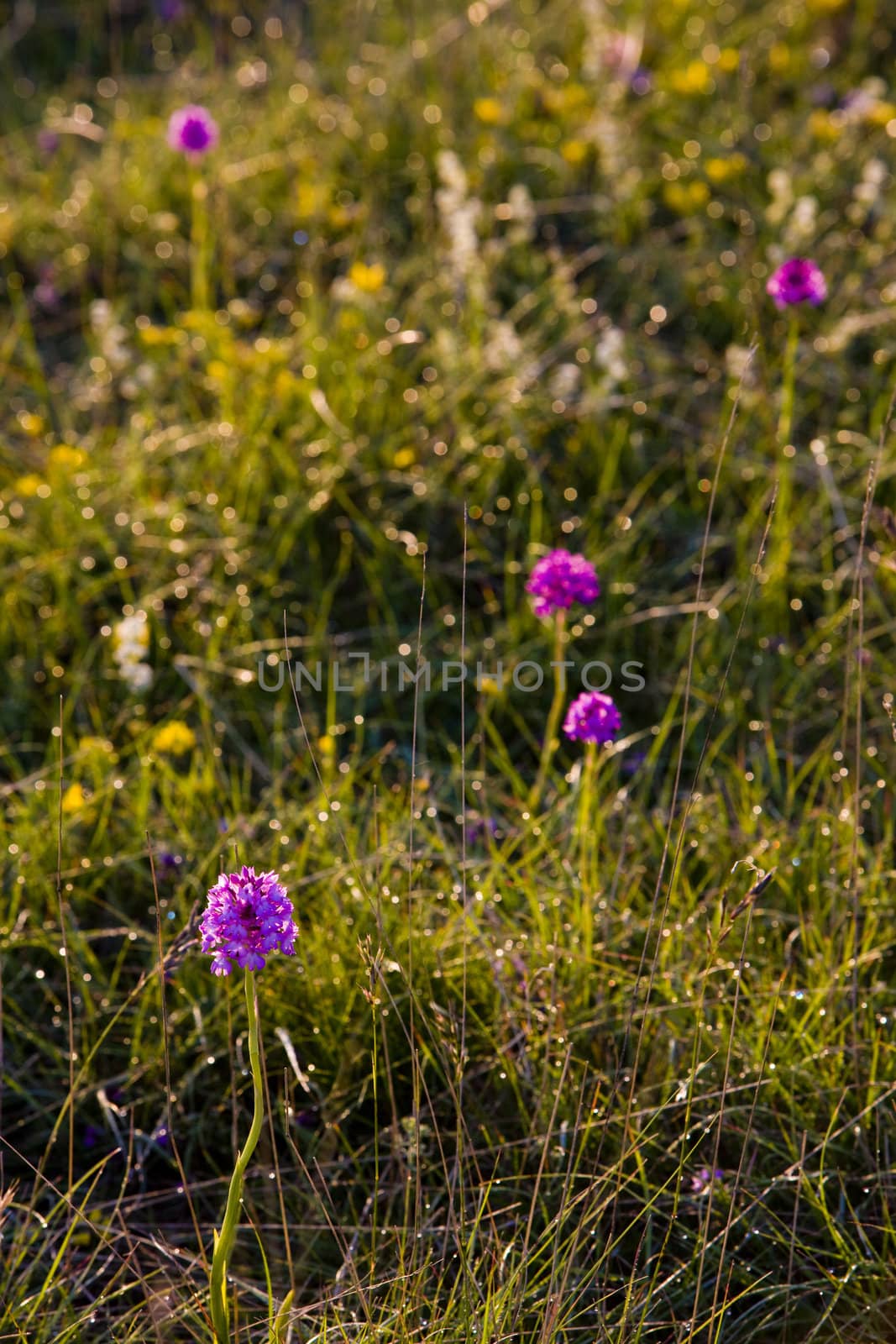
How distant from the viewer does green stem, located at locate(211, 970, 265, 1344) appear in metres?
1.34

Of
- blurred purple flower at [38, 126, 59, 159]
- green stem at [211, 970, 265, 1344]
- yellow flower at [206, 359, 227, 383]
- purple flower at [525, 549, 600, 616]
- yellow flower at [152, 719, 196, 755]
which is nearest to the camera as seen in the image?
green stem at [211, 970, 265, 1344]

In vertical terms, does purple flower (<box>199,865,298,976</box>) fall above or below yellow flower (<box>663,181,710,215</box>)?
→ below

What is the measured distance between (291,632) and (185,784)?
606 millimetres

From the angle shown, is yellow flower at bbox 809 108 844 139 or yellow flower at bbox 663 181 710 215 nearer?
yellow flower at bbox 663 181 710 215

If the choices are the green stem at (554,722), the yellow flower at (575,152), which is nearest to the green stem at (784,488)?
the green stem at (554,722)

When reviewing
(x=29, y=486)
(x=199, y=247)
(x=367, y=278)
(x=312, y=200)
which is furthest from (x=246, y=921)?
(x=312, y=200)

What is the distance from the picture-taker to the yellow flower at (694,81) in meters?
4.05

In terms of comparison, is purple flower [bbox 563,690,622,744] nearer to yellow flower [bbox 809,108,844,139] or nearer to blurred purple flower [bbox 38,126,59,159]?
yellow flower [bbox 809,108,844,139]

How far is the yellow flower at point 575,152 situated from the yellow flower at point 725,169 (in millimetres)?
380

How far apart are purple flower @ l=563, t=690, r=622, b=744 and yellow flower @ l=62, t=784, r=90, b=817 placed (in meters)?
0.97

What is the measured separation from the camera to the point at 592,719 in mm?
1966

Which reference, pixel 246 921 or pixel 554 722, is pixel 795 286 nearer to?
pixel 554 722

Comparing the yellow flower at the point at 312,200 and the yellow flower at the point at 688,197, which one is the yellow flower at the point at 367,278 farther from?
the yellow flower at the point at 688,197

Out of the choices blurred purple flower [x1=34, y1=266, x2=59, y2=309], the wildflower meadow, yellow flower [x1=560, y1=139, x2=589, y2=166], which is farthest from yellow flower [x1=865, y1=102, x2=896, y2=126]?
blurred purple flower [x1=34, y1=266, x2=59, y2=309]
